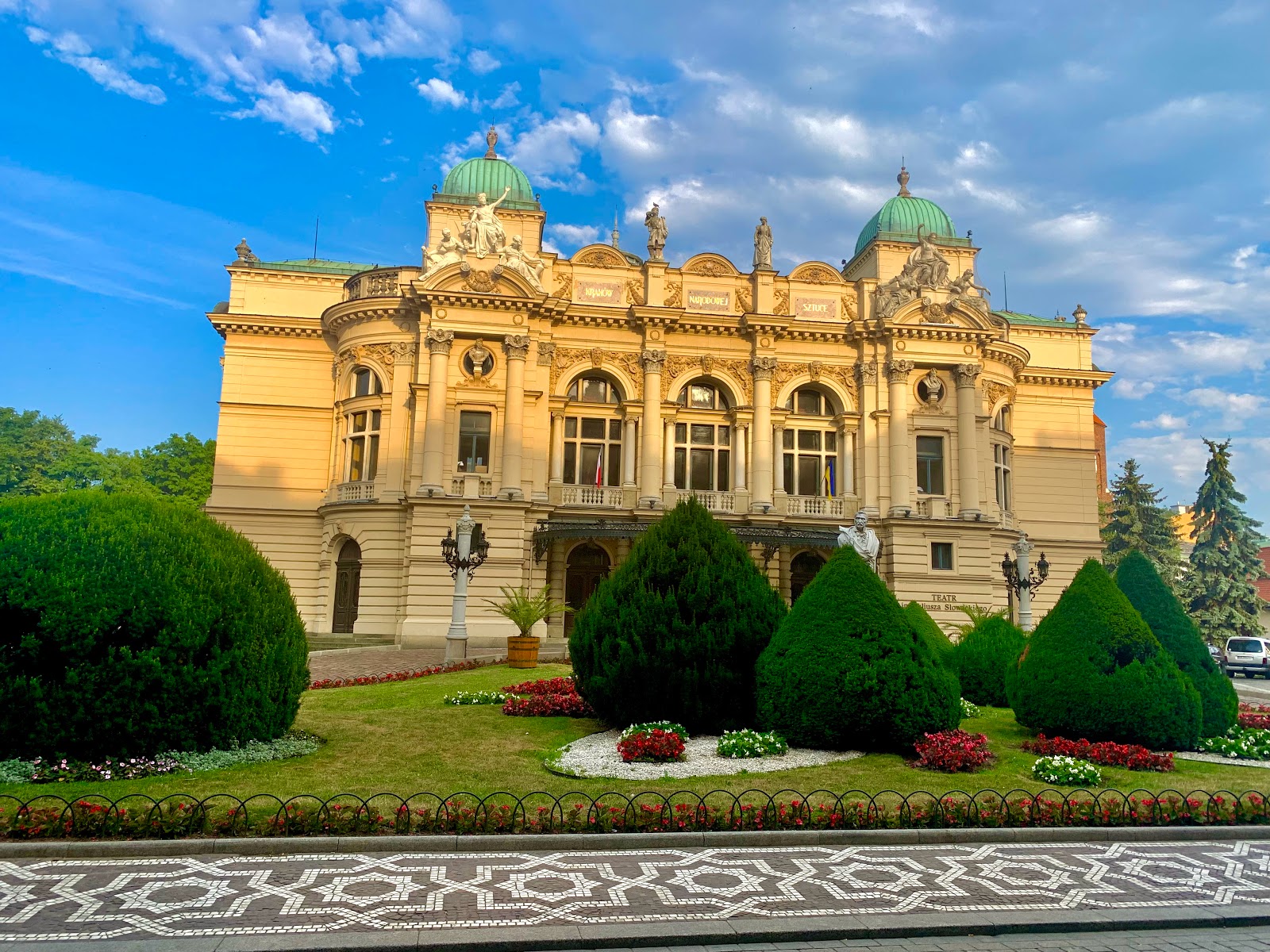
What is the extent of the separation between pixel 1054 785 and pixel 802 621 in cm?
390

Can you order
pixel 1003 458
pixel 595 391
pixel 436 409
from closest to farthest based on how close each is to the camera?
1. pixel 436 409
2. pixel 595 391
3. pixel 1003 458

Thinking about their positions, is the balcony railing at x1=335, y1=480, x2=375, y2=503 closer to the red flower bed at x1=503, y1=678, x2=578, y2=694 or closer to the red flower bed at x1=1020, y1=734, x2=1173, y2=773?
the red flower bed at x1=503, y1=678, x2=578, y2=694

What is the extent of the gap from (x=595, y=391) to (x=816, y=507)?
11132 mm

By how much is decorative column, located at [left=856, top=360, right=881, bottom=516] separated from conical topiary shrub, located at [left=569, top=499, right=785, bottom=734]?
25541 millimetres

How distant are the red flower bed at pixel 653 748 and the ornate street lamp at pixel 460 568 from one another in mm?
14626

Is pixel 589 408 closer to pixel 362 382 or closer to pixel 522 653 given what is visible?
pixel 362 382

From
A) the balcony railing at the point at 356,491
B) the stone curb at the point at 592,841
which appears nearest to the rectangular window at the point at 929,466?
the balcony railing at the point at 356,491

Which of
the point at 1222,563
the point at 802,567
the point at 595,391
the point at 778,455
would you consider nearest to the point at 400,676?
the point at 595,391

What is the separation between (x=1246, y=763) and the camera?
13.1 metres

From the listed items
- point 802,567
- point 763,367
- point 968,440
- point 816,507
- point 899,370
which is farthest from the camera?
point 802,567

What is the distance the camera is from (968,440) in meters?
39.0

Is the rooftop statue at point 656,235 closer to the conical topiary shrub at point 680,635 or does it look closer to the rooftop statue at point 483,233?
the rooftop statue at point 483,233

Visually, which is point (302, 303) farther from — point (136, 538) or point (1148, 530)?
point (1148, 530)

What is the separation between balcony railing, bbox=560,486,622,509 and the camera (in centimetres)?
3712
